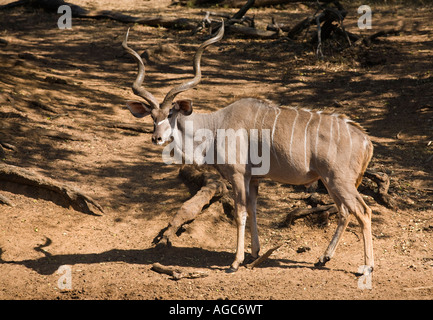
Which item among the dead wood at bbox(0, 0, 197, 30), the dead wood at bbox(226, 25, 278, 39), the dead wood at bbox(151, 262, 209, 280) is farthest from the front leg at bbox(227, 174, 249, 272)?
the dead wood at bbox(0, 0, 197, 30)

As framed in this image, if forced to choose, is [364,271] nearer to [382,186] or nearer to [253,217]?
[253,217]

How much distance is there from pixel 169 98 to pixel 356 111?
520 centimetres

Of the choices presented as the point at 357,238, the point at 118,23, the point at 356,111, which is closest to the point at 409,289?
the point at 357,238

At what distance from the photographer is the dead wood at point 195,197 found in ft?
19.3

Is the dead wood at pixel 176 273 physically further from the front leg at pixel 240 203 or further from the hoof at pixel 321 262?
the hoof at pixel 321 262

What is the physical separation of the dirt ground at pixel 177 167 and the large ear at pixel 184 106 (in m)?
0.60

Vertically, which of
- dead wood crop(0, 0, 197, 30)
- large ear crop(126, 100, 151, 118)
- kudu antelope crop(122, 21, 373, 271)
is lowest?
kudu antelope crop(122, 21, 373, 271)

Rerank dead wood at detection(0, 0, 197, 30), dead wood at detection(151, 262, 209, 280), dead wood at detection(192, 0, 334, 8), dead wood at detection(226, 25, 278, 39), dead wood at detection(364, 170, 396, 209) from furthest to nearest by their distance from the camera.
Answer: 1. dead wood at detection(192, 0, 334, 8)
2. dead wood at detection(0, 0, 197, 30)
3. dead wood at detection(226, 25, 278, 39)
4. dead wood at detection(364, 170, 396, 209)
5. dead wood at detection(151, 262, 209, 280)

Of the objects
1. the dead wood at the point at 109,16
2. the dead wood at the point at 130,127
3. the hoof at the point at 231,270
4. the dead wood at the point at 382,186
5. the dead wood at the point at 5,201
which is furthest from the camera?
the dead wood at the point at 109,16

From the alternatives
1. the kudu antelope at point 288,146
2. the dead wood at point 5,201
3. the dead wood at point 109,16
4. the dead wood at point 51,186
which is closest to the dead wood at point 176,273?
the kudu antelope at point 288,146

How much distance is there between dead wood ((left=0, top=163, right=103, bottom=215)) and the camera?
6.20m

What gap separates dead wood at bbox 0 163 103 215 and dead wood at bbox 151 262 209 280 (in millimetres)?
1416

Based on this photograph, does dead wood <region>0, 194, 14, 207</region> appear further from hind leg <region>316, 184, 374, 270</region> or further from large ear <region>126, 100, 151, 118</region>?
hind leg <region>316, 184, 374, 270</region>
